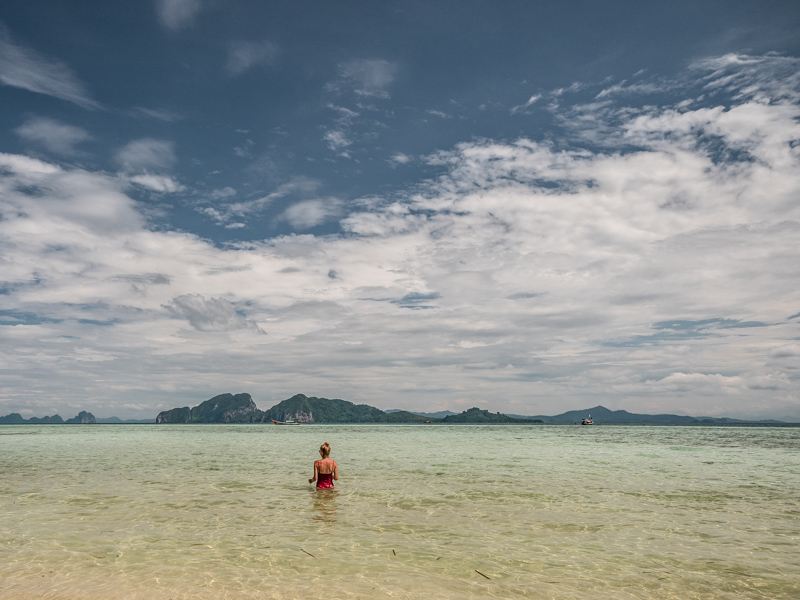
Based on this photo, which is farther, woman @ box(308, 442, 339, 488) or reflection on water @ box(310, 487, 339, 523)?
woman @ box(308, 442, 339, 488)

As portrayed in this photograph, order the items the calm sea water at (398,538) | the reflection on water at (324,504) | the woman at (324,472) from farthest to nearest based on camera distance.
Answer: the woman at (324,472), the reflection on water at (324,504), the calm sea water at (398,538)

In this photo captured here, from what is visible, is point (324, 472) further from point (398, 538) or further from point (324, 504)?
point (398, 538)

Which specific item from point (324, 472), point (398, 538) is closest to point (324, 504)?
point (324, 472)

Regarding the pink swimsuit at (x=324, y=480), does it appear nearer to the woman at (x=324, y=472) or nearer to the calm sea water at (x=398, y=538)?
the woman at (x=324, y=472)

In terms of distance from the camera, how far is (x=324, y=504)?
20.0m

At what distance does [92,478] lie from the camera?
28.1 meters

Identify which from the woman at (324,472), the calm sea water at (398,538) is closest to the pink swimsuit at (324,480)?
the woman at (324,472)

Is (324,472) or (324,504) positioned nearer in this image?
(324,504)

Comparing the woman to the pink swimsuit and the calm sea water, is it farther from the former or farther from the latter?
the calm sea water

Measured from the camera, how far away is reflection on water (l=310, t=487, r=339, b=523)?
17578 mm

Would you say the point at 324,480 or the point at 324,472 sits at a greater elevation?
the point at 324,472

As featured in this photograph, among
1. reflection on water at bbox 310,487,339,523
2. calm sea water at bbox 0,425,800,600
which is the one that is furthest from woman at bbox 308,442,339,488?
calm sea water at bbox 0,425,800,600

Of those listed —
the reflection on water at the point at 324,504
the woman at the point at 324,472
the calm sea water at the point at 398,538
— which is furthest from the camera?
the woman at the point at 324,472

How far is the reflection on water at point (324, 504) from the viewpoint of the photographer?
17578 mm
